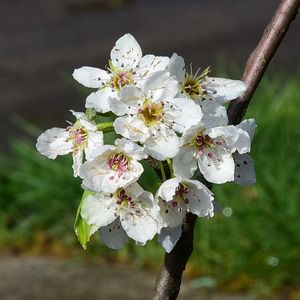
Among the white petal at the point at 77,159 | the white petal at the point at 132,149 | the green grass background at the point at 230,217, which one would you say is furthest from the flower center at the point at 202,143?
the green grass background at the point at 230,217

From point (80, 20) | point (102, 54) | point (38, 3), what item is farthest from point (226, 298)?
point (38, 3)

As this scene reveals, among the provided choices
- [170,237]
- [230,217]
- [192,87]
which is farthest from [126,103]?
[230,217]

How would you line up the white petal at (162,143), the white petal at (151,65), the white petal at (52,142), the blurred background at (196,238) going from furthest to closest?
the blurred background at (196,238) → the white petal at (52,142) → the white petal at (151,65) → the white petal at (162,143)

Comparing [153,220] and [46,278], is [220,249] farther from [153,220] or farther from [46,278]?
[153,220]

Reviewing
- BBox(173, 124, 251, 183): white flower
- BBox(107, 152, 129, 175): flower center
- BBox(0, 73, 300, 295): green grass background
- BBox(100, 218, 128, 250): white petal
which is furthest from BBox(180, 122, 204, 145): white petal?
BBox(0, 73, 300, 295): green grass background

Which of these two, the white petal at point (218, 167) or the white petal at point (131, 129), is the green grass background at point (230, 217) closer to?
the white petal at point (218, 167)

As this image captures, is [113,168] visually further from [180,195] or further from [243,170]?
[243,170]
